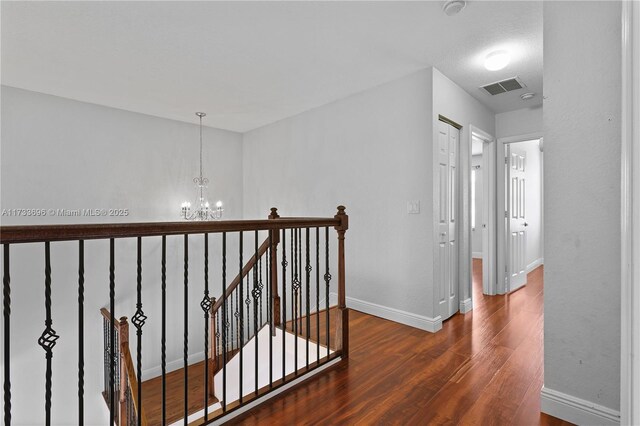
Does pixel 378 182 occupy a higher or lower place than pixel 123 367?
higher

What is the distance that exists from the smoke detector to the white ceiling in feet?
0.20

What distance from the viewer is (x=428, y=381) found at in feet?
6.88

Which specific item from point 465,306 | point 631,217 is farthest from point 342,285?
point 465,306

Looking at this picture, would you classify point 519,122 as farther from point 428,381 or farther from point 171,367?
point 171,367

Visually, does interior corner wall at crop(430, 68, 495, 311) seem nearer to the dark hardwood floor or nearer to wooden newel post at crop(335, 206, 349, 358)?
the dark hardwood floor

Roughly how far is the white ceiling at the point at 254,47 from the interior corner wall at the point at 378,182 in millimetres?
292

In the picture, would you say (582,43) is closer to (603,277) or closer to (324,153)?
(603,277)

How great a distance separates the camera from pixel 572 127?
5.34 ft

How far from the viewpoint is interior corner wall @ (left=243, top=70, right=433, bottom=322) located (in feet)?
10.1

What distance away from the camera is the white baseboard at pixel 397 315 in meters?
2.99

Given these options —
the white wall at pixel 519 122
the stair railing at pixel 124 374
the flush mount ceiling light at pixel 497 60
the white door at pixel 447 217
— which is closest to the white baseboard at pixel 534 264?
the white wall at pixel 519 122

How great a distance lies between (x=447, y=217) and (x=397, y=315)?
1.14m

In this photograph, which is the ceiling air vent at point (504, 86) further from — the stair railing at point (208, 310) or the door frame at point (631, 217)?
the door frame at point (631, 217)

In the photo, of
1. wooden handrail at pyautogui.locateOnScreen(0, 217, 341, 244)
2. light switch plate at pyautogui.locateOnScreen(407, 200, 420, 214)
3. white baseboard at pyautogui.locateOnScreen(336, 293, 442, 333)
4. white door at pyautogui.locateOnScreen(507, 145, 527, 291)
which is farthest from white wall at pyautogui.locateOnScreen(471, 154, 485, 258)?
wooden handrail at pyautogui.locateOnScreen(0, 217, 341, 244)
